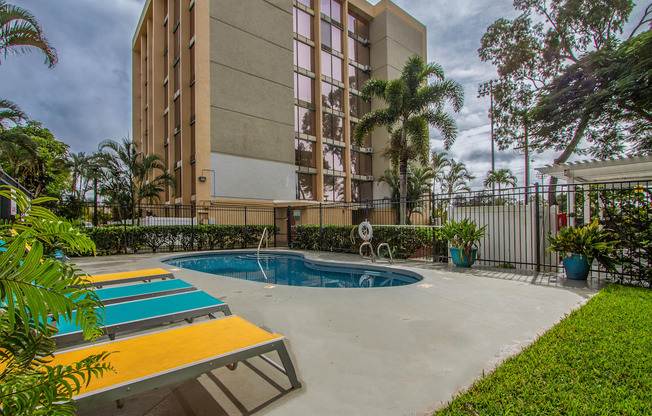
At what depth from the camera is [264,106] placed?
18469 mm

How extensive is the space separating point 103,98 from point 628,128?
43.0 m

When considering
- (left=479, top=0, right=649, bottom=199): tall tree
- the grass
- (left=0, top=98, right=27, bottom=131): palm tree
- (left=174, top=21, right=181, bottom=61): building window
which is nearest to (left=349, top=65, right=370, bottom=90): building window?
(left=479, top=0, right=649, bottom=199): tall tree

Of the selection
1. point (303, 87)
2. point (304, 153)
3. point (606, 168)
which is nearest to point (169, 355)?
point (606, 168)

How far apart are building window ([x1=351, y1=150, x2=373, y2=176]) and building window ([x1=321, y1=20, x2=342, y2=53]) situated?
7.88 metres

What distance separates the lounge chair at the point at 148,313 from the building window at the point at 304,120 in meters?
18.4

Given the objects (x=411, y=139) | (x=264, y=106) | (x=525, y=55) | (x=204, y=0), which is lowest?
(x=411, y=139)

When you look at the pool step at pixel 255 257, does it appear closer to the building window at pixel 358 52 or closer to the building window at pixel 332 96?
the building window at pixel 332 96

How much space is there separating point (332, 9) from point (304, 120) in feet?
Answer: 30.0

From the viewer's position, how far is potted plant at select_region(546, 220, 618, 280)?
5.20 m

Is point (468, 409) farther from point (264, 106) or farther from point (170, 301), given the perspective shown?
point (264, 106)

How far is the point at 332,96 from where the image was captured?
22.6m

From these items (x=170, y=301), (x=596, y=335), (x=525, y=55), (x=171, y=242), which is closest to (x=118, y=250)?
(x=171, y=242)

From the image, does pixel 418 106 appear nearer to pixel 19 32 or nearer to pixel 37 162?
pixel 19 32

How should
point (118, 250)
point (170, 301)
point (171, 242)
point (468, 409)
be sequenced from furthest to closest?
point (171, 242), point (118, 250), point (170, 301), point (468, 409)
